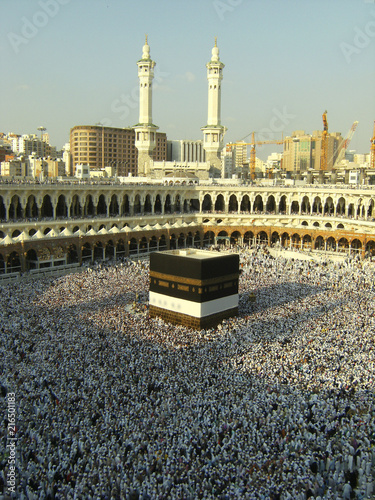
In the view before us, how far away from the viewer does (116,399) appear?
1188 centimetres

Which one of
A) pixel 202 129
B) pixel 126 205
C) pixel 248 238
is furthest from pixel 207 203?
pixel 202 129

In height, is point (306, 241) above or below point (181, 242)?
above

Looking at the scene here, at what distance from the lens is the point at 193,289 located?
19.7 m

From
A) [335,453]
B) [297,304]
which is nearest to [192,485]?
[335,453]

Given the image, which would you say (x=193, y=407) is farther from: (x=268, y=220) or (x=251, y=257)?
(x=268, y=220)

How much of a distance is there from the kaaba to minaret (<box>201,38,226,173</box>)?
117ft

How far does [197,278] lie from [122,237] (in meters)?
15.1

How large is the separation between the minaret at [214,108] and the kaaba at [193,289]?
3574 centimetres

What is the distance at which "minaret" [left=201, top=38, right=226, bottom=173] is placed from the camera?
52.8m

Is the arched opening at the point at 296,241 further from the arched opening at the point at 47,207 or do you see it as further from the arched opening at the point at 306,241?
the arched opening at the point at 47,207

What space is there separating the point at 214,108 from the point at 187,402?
151ft

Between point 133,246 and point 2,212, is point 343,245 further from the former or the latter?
point 2,212

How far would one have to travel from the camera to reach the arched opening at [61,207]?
35406mm

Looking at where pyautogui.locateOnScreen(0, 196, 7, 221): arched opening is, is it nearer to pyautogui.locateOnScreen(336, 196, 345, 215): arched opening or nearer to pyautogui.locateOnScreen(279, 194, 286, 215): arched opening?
pyautogui.locateOnScreen(279, 194, 286, 215): arched opening
